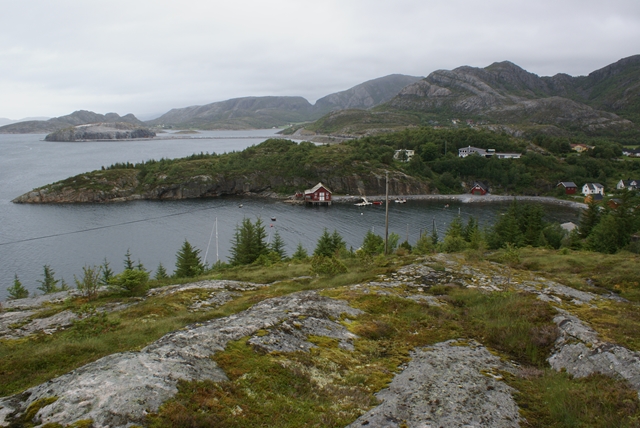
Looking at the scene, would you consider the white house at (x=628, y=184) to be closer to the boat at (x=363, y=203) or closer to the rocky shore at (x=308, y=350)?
the boat at (x=363, y=203)

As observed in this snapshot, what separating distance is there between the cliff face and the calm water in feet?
20.5

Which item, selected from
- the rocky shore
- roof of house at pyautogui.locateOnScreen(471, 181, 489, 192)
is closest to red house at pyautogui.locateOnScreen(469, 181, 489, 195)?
roof of house at pyautogui.locateOnScreen(471, 181, 489, 192)

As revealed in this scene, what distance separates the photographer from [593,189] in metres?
112

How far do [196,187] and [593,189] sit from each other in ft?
392

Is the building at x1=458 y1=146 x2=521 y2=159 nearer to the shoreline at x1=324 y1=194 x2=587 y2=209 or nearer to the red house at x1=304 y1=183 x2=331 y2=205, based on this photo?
the shoreline at x1=324 y1=194 x2=587 y2=209

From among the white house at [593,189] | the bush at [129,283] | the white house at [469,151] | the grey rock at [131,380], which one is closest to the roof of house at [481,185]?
the white house at [469,151]

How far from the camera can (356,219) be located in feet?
279

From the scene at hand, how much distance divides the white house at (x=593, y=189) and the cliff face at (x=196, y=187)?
4529 centimetres

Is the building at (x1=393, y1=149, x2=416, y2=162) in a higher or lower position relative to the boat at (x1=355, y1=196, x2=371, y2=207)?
higher

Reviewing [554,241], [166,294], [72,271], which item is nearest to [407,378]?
[166,294]

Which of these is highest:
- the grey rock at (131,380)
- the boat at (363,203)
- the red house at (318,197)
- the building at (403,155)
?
the building at (403,155)

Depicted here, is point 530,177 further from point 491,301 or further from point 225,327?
point 225,327

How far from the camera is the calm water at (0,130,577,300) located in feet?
189

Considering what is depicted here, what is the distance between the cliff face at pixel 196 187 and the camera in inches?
4063
